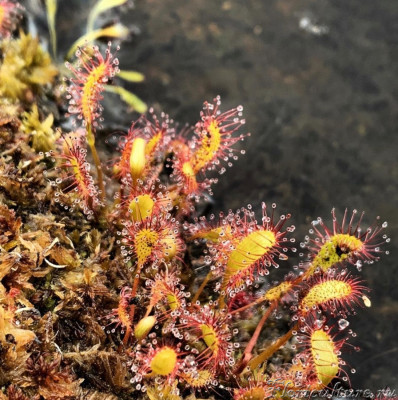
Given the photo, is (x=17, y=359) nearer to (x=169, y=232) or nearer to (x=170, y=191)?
(x=169, y=232)

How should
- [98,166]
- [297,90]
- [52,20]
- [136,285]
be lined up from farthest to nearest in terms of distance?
1. [52,20]
2. [297,90]
3. [98,166]
4. [136,285]

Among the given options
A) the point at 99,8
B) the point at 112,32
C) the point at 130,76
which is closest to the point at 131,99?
the point at 130,76

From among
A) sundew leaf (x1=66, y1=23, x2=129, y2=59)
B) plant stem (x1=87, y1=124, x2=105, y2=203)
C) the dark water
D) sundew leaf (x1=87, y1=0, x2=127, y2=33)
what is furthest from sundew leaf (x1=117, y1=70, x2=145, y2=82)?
plant stem (x1=87, y1=124, x2=105, y2=203)

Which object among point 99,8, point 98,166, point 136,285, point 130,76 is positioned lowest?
point 136,285

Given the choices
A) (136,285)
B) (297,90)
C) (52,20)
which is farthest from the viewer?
(52,20)

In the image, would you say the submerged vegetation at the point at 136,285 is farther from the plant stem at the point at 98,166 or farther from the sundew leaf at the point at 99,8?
the sundew leaf at the point at 99,8

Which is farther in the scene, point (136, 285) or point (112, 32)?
point (112, 32)

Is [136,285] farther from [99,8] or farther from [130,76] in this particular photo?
[99,8]
